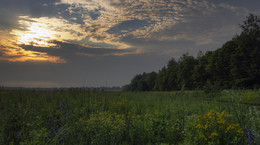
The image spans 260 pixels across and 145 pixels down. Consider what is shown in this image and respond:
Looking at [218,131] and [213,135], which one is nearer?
[213,135]

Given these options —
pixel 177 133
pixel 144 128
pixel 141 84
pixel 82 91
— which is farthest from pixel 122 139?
pixel 141 84

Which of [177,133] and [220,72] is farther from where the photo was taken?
[220,72]

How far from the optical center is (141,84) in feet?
212

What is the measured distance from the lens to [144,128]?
4145 millimetres

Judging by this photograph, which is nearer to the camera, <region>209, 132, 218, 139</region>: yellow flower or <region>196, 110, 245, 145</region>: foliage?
<region>209, 132, 218, 139</region>: yellow flower

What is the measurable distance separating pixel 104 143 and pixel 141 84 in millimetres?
61454

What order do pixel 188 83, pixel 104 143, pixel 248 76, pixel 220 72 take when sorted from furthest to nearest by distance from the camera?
1. pixel 188 83
2. pixel 220 72
3. pixel 248 76
4. pixel 104 143

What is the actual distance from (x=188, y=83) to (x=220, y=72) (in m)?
8.96

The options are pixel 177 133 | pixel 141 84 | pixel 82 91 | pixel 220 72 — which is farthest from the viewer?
pixel 141 84

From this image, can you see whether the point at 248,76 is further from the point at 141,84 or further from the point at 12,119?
the point at 141,84

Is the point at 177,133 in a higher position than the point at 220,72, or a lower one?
lower

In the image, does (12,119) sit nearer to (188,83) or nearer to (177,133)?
(177,133)

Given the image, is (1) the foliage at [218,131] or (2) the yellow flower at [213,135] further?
(1) the foliage at [218,131]

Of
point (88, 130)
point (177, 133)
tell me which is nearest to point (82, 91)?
point (88, 130)
